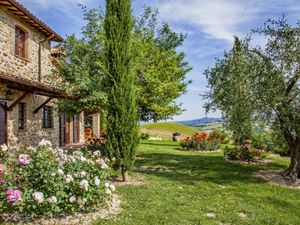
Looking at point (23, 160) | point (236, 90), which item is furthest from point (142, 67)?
point (23, 160)

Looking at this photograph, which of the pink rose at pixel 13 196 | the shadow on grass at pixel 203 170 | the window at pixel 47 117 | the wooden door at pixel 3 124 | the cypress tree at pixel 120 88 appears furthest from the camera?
the window at pixel 47 117

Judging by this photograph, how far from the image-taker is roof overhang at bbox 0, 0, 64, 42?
11086 millimetres

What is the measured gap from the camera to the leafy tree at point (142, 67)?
38.5 feet

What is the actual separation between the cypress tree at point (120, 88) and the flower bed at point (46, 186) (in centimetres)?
245

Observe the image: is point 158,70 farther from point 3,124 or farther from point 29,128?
point 3,124

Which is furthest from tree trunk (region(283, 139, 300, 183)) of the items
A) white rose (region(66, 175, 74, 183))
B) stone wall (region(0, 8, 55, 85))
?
stone wall (region(0, 8, 55, 85))

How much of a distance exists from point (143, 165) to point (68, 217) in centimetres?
658

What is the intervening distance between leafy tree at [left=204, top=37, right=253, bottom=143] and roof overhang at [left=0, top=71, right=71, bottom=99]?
705cm

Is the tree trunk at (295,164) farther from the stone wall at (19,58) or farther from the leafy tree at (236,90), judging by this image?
the stone wall at (19,58)

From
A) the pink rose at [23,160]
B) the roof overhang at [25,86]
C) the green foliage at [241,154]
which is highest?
the roof overhang at [25,86]

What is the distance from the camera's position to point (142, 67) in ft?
55.6

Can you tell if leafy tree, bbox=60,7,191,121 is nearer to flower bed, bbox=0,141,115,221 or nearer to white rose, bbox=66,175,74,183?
flower bed, bbox=0,141,115,221

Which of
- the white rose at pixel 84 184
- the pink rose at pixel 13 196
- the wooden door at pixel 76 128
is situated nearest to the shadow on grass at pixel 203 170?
the white rose at pixel 84 184

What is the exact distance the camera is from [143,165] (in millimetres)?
11500
